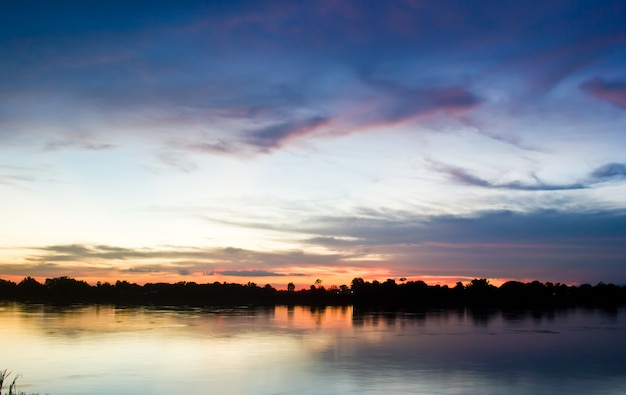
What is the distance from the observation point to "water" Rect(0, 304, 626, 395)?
1174 inches

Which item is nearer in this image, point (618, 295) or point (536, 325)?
point (536, 325)

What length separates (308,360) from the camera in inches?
1545

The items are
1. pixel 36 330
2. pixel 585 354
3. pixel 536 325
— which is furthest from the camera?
pixel 536 325

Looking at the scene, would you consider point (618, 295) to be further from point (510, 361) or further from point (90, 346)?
point (90, 346)

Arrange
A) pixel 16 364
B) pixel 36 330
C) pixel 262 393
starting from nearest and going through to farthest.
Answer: pixel 262 393 < pixel 16 364 < pixel 36 330

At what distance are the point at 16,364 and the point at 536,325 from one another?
58267 mm

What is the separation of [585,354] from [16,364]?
131ft

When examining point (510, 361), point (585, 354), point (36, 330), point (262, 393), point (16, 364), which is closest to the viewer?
point (262, 393)

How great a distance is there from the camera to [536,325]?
7200cm

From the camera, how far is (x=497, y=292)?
171500mm

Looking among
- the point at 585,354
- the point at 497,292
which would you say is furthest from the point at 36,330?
the point at 497,292

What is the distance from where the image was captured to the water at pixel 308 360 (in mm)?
29812

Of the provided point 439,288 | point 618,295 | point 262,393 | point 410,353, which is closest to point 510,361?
point 410,353

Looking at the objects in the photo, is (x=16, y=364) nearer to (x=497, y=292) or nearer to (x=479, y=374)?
(x=479, y=374)
